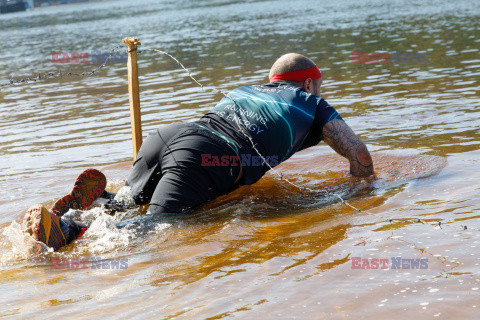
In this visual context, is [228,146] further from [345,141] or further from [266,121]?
[345,141]

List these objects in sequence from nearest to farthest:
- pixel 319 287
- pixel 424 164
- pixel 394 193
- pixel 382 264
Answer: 1. pixel 319 287
2. pixel 382 264
3. pixel 394 193
4. pixel 424 164

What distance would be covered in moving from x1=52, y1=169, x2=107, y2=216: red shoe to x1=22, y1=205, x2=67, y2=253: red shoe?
0.81 m

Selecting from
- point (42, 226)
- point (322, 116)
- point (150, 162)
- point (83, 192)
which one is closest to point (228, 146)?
point (150, 162)

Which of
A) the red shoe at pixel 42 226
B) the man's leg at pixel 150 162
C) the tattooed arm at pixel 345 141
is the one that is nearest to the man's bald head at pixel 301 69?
the tattooed arm at pixel 345 141

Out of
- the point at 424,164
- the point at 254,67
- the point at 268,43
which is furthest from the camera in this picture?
the point at 268,43

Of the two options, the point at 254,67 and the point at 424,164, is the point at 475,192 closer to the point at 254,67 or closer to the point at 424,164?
the point at 424,164

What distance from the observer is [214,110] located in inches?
209

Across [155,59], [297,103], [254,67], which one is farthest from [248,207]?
[155,59]

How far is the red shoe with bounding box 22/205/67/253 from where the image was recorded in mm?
4223

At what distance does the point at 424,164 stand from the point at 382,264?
275 cm

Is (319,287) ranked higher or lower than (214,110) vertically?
lower

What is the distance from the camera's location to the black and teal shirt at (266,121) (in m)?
5.02

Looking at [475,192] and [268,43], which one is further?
[268,43]

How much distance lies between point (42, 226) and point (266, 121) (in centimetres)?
198
